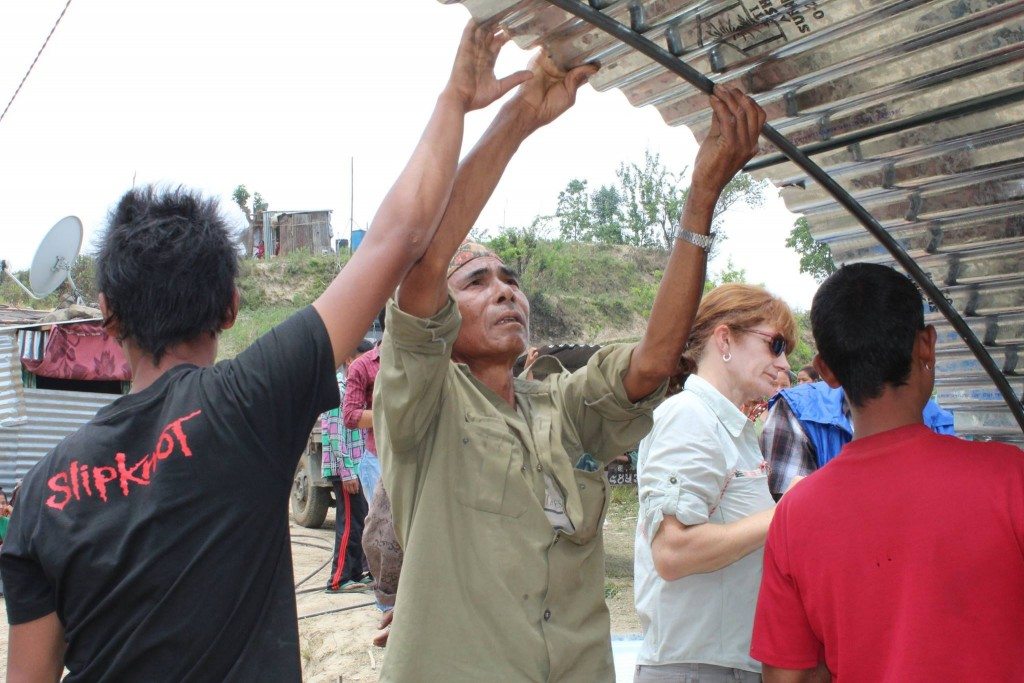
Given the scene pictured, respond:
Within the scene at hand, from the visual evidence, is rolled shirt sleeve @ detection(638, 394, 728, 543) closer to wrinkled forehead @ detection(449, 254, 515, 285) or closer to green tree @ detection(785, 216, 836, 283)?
wrinkled forehead @ detection(449, 254, 515, 285)

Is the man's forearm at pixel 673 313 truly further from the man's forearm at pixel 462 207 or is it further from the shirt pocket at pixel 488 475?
the man's forearm at pixel 462 207

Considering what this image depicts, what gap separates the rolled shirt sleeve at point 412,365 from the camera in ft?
6.66

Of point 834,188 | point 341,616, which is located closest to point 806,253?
point 341,616

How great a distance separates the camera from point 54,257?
10484mm

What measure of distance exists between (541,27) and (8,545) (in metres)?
1.54

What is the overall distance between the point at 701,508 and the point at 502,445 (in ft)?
2.36

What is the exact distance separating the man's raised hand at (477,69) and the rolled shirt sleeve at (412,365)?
1.57ft

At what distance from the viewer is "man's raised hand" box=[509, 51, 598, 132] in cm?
221

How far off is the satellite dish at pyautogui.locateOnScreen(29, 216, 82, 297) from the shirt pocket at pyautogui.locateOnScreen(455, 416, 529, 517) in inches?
380

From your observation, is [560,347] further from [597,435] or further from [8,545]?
[8,545]

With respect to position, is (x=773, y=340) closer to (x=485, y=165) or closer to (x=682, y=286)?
(x=682, y=286)

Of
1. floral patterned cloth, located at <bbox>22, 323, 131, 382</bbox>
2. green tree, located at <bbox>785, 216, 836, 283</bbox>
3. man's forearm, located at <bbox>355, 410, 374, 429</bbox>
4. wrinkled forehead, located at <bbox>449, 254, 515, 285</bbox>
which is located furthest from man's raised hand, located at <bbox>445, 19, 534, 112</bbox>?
green tree, located at <bbox>785, 216, 836, 283</bbox>

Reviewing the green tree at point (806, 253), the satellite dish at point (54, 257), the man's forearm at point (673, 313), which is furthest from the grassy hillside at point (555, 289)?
the man's forearm at point (673, 313)

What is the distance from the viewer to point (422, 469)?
2234 millimetres
